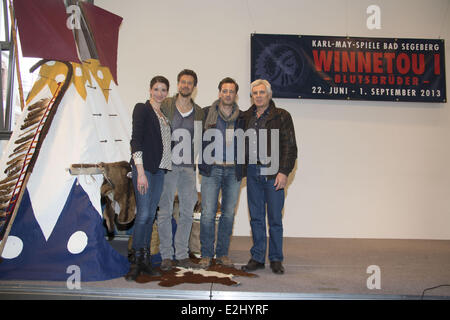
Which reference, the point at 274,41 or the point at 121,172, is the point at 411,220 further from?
the point at 121,172

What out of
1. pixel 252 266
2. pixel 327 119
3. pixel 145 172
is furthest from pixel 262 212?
pixel 327 119

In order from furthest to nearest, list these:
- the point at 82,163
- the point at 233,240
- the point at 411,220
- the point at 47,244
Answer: the point at 411,220, the point at 233,240, the point at 82,163, the point at 47,244

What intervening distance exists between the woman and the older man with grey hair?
2.24 feet

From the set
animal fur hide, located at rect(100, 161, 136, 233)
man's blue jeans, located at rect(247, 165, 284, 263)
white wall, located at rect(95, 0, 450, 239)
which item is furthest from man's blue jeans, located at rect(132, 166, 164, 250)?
white wall, located at rect(95, 0, 450, 239)

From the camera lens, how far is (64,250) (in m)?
2.45

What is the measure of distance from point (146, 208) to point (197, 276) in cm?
56

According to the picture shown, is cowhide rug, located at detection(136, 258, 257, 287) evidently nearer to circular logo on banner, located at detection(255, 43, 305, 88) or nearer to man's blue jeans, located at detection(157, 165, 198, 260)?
man's blue jeans, located at detection(157, 165, 198, 260)

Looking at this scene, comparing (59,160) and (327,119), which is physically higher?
(327,119)

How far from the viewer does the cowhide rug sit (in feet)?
7.54

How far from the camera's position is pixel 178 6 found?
4609 millimetres

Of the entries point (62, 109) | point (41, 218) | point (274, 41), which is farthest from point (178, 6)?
point (41, 218)

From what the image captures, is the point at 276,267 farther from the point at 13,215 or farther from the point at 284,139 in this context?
the point at 13,215

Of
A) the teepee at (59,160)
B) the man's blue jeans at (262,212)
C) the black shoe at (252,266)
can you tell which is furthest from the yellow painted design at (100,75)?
the black shoe at (252,266)
